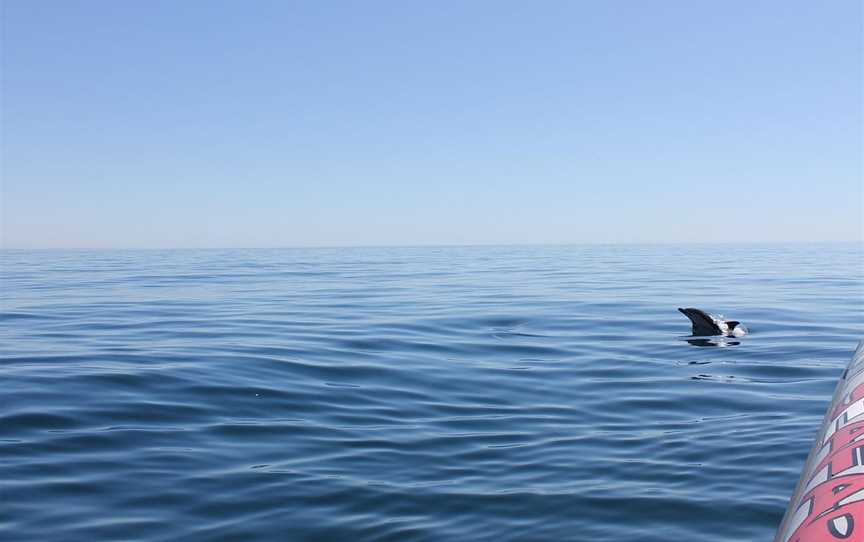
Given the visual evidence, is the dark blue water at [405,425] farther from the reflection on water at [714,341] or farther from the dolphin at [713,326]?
the dolphin at [713,326]

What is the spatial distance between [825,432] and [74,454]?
547 centimetres

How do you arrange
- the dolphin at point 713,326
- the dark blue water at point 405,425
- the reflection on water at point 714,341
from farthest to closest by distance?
the dolphin at point 713,326 → the reflection on water at point 714,341 → the dark blue water at point 405,425

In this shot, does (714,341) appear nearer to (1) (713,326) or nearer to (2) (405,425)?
(1) (713,326)

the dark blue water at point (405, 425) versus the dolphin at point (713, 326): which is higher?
the dolphin at point (713, 326)

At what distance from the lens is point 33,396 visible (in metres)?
8.93

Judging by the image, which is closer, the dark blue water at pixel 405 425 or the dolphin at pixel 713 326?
the dark blue water at pixel 405 425

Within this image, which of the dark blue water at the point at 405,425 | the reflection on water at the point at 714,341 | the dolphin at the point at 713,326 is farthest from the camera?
the dolphin at the point at 713,326

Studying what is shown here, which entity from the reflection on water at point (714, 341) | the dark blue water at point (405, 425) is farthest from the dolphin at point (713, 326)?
the dark blue water at point (405, 425)

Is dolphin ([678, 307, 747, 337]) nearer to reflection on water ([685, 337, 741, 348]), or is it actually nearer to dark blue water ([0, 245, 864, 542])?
reflection on water ([685, 337, 741, 348])

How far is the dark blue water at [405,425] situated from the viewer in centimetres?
542

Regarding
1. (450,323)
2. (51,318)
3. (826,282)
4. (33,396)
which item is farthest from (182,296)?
(826,282)

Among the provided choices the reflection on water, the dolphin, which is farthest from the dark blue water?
the dolphin

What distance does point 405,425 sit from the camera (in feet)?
26.5

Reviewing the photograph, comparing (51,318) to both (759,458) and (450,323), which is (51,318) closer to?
(450,323)
